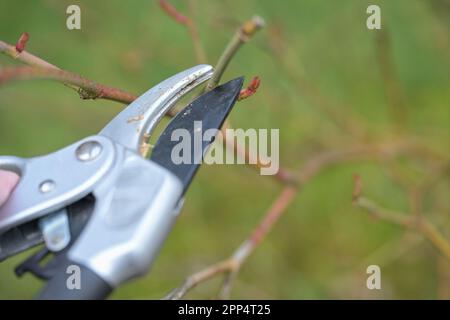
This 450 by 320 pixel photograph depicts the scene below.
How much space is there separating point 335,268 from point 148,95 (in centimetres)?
119

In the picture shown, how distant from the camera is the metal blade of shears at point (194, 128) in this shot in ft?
2.85

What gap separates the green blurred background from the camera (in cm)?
191

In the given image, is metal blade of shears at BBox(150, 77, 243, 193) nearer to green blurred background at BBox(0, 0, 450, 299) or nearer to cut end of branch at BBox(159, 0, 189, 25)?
cut end of branch at BBox(159, 0, 189, 25)

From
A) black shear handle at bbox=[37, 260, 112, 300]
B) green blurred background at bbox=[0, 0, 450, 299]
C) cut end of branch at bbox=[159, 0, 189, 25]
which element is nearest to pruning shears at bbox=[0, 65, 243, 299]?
black shear handle at bbox=[37, 260, 112, 300]

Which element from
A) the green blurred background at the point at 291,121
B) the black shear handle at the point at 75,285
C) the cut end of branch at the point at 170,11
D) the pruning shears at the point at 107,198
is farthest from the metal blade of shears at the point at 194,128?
the green blurred background at the point at 291,121

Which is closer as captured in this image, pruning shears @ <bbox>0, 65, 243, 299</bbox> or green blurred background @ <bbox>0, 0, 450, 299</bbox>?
pruning shears @ <bbox>0, 65, 243, 299</bbox>

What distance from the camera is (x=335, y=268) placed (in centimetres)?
198

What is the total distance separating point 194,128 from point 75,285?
0.83 ft

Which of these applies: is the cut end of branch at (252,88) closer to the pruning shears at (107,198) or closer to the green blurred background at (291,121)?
the pruning shears at (107,198)

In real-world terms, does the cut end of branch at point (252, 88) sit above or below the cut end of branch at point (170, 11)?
below

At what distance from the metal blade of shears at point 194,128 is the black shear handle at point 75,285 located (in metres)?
0.16

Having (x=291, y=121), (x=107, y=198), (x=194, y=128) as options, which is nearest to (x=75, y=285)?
(x=107, y=198)
